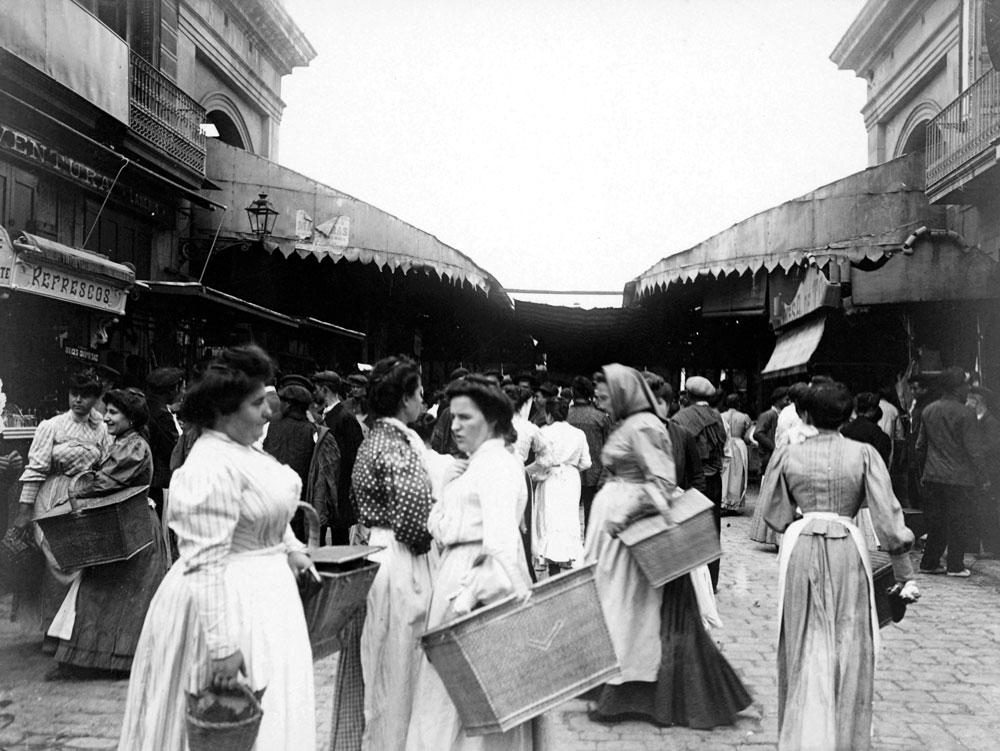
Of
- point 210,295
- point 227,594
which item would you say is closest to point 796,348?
point 210,295

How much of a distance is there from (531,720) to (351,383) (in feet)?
24.6

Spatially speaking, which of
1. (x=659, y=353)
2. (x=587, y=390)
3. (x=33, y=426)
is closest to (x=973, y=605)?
(x=587, y=390)

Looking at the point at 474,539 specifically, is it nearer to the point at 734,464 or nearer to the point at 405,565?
the point at 405,565

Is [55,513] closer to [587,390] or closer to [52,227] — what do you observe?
[587,390]

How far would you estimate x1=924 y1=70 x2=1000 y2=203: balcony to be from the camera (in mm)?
12492

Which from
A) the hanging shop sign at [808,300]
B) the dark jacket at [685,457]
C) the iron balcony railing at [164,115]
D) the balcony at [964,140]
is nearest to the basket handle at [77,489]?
the dark jacket at [685,457]

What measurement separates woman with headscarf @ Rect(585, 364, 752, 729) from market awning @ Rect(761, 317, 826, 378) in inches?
311

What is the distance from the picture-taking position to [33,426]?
9.38 metres

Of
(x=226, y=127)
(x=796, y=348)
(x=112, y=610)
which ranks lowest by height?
(x=112, y=610)

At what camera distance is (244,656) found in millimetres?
3033

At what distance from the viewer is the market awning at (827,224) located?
1498cm

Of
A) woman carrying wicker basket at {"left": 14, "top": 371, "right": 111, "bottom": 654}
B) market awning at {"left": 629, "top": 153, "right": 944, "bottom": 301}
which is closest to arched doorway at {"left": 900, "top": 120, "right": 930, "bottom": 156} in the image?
market awning at {"left": 629, "top": 153, "right": 944, "bottom": 301}

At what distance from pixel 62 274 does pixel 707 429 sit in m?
6.37

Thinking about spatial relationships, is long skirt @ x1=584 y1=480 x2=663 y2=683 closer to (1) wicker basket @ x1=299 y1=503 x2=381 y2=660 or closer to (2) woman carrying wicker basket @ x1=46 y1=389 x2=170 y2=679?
(1) wicker basket @ x1=299 y1=503 x2=381 y2=660
